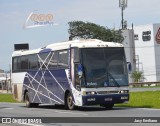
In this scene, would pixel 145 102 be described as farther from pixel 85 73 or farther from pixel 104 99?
pixel 85 73

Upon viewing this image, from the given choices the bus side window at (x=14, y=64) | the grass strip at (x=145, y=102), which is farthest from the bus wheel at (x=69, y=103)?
the bus side window at (x=14, y=64)

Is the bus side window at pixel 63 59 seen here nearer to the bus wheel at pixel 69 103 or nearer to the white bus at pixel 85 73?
the white bus at pixel 85 73

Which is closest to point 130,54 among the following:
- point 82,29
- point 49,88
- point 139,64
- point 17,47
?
point 139,64

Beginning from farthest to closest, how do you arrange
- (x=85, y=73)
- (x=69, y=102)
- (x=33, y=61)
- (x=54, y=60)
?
(x=33, y=61)
(x=54, y=60)
(x=69, y=102)
(x=85, y=73)

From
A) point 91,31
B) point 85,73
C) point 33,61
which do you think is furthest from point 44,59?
point 91,31

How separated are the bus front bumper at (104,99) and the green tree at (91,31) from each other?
67.7 metres

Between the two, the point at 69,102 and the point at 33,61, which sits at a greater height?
the point at 33,61

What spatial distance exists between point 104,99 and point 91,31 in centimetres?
6971

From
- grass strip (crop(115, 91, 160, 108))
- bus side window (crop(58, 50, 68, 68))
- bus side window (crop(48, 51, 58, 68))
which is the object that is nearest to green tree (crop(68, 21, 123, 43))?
grass strip (crop(115, 91, 160, 108))

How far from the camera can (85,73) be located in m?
24.3

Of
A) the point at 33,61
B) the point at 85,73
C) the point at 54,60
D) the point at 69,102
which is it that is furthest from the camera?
the point at 33,61

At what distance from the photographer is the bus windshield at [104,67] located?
2423 cm

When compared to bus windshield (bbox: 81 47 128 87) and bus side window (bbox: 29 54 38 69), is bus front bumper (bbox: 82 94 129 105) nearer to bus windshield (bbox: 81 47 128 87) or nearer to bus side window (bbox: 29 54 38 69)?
bus windshield (bbox: 81 47 128 87)

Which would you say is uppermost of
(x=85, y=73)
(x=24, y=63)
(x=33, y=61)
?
(x=33, y=61)
